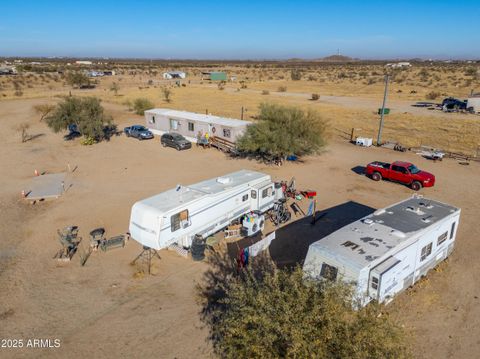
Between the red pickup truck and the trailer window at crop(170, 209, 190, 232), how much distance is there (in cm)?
1358

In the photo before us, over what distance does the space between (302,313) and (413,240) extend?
5.70 meters

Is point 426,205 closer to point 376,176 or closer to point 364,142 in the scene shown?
point 376,176

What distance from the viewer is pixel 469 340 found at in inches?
390

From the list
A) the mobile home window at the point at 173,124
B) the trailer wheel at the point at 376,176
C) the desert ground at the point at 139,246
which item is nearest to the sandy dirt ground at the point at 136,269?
the desert ground at the point at 139,246

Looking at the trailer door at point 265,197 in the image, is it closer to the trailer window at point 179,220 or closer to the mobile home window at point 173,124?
the trailer window at point 179,220

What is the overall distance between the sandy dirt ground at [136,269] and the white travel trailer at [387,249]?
1083mm

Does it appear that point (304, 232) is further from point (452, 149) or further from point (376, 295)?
point (452, 149)

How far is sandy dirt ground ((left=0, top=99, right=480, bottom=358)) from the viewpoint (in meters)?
10.1

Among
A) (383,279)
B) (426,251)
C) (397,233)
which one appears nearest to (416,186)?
(426,251)

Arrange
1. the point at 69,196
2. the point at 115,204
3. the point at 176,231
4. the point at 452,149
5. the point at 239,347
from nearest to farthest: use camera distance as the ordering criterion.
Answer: the point at 239,347 < the point at 176,231 < the point at 115,204 < the point at 69,196 < the point at 452,149

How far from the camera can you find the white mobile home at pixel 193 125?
28.5m

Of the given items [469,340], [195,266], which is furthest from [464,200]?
[195,266]

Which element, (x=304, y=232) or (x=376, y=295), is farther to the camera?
(x=304, y=232)

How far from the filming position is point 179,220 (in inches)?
522
